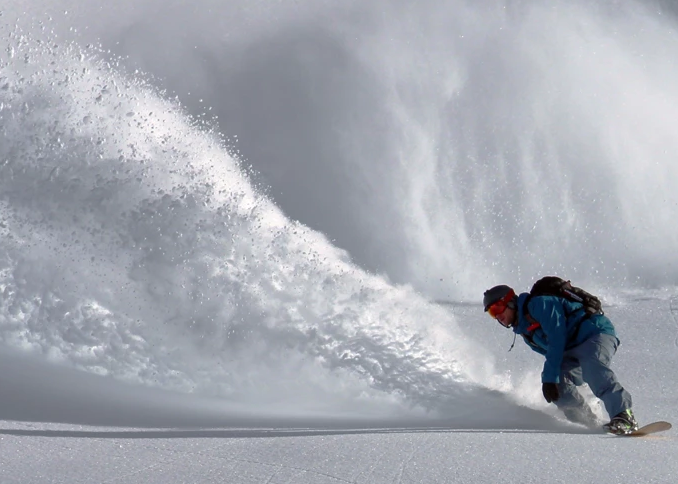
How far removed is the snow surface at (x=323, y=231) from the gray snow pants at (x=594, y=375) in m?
0.21

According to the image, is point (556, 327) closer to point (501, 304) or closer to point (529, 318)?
point (529, 318)

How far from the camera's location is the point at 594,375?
4180mm

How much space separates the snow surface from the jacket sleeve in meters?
0.34

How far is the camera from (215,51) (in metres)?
12.0

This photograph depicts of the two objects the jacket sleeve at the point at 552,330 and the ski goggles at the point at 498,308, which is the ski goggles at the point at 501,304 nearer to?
the ski goggles at the point at 498,308

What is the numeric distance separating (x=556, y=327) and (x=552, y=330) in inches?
1.0

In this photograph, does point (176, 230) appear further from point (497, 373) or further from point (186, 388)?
point (497, 373)

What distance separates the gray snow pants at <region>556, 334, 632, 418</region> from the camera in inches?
160

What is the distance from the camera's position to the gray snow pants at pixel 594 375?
405 cm

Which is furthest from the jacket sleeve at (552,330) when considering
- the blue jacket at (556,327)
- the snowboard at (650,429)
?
the snowboard at (650,429)

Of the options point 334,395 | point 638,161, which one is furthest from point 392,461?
point 638,161

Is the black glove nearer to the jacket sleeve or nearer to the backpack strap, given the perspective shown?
the jacket sleeve

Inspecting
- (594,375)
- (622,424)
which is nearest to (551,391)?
(594,375)

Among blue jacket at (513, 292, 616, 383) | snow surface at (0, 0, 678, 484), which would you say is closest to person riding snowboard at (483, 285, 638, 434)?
blue jacket at (513, 292, 616, 383)
